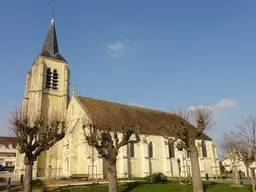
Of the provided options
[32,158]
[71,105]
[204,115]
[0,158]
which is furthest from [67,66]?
[0,158]

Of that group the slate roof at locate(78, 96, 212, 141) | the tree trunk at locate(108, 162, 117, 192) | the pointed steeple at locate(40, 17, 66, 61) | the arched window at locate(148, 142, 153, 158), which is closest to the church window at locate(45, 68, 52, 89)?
the pointed steeple at locate(40, 17, 66, 61)

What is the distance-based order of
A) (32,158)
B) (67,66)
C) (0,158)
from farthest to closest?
(0,158) < (67,66) < (32,158)

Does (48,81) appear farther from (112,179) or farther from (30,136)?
(112,179)

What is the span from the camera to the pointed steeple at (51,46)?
133ft

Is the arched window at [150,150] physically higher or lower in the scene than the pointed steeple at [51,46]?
lower

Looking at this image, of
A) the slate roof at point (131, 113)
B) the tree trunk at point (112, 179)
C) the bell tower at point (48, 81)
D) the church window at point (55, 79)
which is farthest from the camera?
the church window at point (55, 79)

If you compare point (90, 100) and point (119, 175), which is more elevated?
point (90, 100)

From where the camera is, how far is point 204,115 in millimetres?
17500

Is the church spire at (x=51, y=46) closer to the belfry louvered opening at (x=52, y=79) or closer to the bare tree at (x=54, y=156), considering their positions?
the belfry louvered opening at (x=52, y=79)

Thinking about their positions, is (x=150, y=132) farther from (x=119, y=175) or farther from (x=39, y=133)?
(x=39, y=133)

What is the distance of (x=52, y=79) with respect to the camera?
38.5 m

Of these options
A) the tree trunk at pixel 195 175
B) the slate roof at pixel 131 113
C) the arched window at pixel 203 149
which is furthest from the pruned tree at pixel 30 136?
the arched window at pixel 203 149

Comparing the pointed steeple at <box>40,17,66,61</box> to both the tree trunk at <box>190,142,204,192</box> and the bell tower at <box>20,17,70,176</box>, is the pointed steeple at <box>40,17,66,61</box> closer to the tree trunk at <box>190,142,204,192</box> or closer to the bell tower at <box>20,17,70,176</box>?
the bell tower at <box>20,17,70,176</box>

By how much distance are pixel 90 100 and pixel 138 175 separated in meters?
12.4
